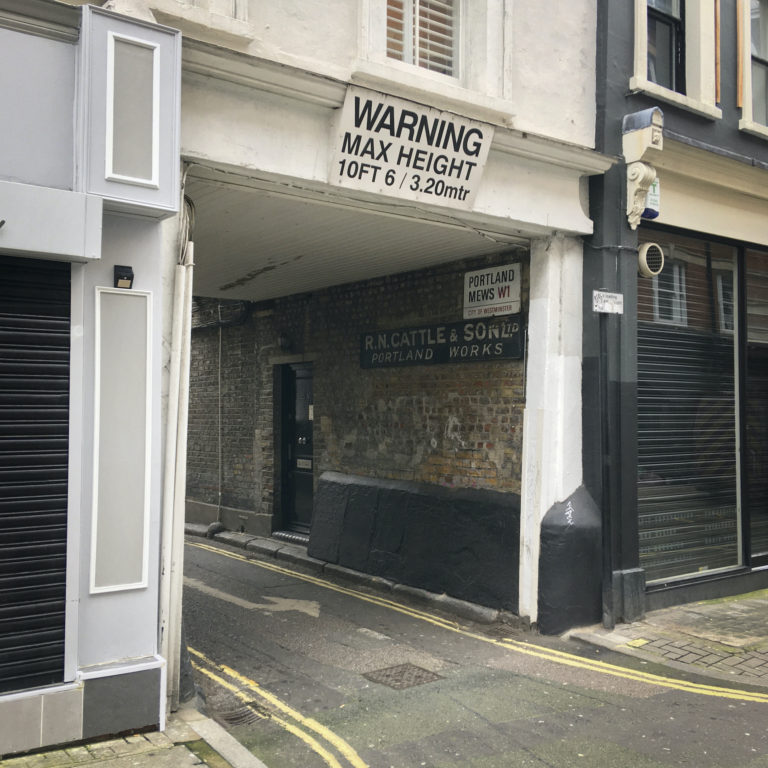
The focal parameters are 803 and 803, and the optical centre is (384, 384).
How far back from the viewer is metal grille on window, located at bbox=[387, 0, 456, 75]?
706 centimetres

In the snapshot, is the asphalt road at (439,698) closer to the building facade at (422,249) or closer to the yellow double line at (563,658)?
the yellow double line at (563,658)

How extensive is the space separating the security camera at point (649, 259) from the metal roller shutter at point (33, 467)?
564cm

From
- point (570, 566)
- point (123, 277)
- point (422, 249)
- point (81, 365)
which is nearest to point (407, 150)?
point (422, 249)

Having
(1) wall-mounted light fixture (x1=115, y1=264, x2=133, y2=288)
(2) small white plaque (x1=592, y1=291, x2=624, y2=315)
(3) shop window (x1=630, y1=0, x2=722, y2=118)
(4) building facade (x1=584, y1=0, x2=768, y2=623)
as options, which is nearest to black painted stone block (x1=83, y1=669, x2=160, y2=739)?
(1) wall-mounted light fixture (x1=115, y1=264, x2=133, y2=288)

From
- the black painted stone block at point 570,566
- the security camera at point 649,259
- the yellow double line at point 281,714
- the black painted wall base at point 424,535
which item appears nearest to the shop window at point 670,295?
the security camera at point 649,259

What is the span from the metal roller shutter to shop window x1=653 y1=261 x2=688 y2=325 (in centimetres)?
609

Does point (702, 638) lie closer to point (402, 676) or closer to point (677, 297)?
point (402, 676)

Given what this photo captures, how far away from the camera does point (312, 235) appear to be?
26.1 ft

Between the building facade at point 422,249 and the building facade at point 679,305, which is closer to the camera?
the building facade at point 422,249

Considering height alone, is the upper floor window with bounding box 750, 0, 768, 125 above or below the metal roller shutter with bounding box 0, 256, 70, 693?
above

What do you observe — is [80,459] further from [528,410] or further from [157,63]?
[528,410]

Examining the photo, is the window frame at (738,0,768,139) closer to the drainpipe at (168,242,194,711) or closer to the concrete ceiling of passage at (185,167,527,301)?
the concrete ceiling of passage at (185,167,527,301)

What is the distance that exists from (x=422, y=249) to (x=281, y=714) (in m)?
4.82

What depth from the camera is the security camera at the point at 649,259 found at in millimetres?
8125
